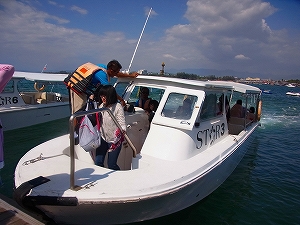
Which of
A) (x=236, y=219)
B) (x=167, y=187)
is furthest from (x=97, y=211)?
(x=236, y=219)

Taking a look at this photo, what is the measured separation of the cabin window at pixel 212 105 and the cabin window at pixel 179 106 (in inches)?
10.0

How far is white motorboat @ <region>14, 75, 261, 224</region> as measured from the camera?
2.81m

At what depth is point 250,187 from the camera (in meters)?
6.33

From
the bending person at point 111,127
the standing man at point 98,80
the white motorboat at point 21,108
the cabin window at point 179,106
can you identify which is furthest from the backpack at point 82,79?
the white motorboat at point 21,108

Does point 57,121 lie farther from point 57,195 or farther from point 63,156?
point 57,195

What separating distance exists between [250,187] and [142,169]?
407 centimetres

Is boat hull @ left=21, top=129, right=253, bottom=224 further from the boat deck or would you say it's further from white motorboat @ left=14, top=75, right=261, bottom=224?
the boat deck

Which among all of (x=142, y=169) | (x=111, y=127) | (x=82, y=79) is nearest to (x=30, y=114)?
(x=82, y=79)

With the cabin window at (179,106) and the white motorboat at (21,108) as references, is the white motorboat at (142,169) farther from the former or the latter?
the white motorboat at (21,108)

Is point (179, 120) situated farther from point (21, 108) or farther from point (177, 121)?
point (21, 108)

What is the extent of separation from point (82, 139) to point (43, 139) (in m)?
7.35

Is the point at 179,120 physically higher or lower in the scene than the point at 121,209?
higher

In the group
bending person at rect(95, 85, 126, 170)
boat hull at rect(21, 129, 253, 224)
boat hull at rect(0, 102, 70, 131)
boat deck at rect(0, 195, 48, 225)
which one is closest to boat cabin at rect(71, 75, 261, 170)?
bending person at rect(95, 85, 126, 170)

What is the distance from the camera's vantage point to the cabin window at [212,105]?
486 centimetres
